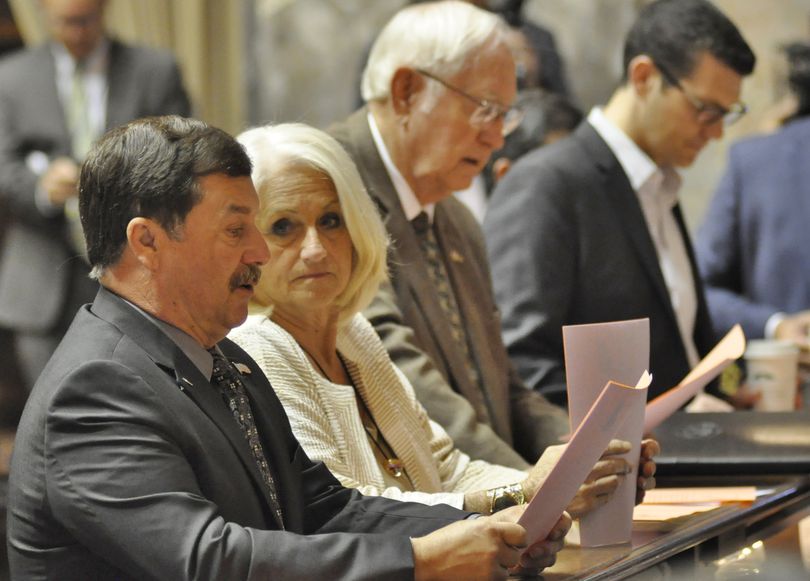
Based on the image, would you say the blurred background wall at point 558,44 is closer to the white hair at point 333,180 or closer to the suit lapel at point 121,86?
the suit lapel at point 121,86

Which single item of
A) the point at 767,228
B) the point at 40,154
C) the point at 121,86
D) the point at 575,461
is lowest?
the point at 767,228

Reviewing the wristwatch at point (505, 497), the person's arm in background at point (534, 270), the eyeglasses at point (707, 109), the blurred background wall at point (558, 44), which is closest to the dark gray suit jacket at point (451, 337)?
the person's arm in background at point (534, 270)

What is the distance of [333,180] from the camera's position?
2.35 metres

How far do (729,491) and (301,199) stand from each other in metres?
0.98

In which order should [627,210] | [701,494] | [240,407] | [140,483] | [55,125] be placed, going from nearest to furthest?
[140,483] < [240,407] < [701,494] < [627,210] < [55,125]

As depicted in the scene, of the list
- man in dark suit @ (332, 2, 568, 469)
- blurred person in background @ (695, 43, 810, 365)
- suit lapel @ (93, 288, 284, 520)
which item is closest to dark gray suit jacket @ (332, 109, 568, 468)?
man in dark suit @ (332, 2, 568, 469)

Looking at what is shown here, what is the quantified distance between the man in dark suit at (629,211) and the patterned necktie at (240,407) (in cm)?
167

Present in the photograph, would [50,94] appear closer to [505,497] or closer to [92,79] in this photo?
[92,79]

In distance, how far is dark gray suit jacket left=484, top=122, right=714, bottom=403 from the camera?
3604mm

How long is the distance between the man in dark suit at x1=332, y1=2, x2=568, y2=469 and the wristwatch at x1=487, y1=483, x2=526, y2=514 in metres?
0.74

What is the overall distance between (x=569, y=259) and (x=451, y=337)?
70 cm

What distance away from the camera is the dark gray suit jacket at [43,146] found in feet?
17.8

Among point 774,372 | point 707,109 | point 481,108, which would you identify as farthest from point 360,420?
point 707,109

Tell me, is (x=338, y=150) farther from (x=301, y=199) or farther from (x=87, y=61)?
(x=87, y=61)
